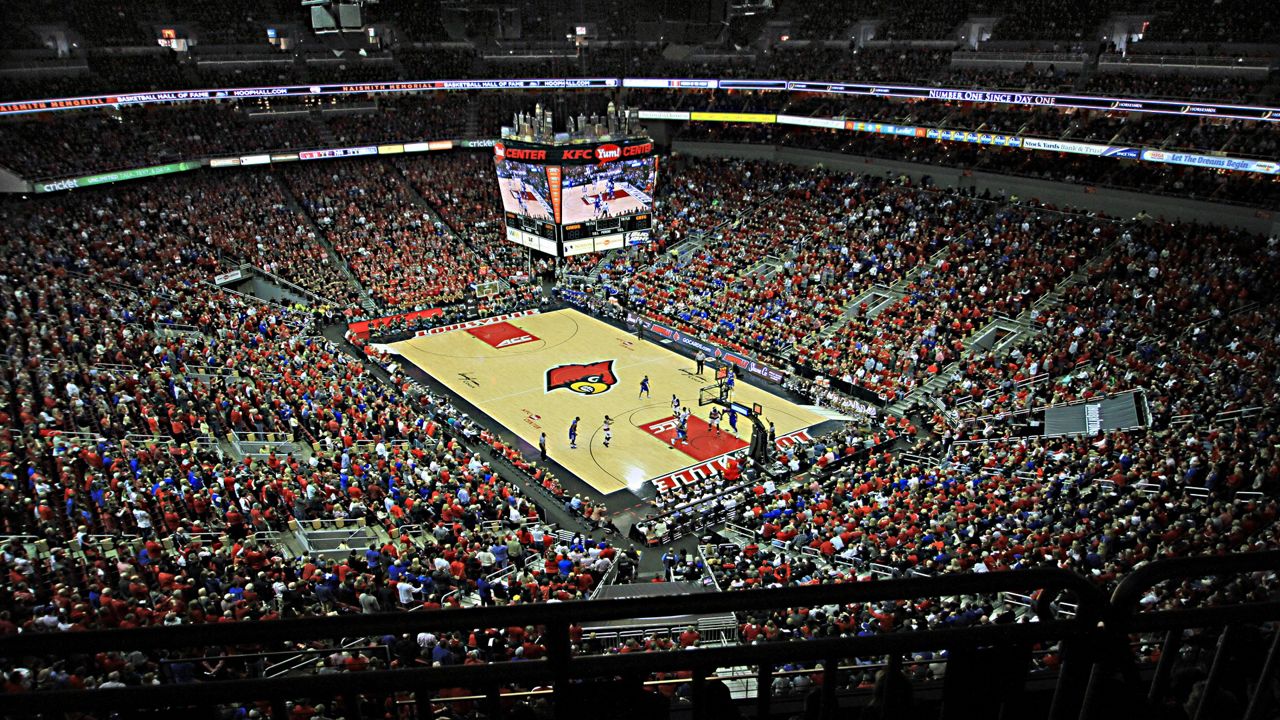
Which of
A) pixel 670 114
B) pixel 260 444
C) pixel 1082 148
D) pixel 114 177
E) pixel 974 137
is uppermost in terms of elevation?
pixel 670 114

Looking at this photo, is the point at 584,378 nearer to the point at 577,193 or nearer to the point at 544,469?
the point at 544,469

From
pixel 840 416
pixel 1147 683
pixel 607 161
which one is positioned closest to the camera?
pixel 1147 683

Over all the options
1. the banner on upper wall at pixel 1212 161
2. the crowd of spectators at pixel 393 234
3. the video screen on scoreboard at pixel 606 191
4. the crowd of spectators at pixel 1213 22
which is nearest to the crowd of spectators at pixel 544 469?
the crowd of spectators at pixel 393 234

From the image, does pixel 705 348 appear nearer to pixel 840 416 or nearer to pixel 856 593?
pixel 840 416

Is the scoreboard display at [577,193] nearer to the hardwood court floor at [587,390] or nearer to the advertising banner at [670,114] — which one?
the hardwood court floor at [587,390]

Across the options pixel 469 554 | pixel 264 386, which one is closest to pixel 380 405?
pixel 264 386

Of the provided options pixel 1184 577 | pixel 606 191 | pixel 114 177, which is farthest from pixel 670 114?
pixel 1184 577

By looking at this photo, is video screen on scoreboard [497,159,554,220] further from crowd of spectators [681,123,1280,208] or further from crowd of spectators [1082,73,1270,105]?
crowd of spectators [1082,73,1270,105]

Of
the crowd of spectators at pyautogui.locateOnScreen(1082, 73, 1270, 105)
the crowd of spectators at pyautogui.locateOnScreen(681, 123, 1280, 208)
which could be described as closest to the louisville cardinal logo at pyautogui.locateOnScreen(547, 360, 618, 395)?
the crowd of spectators at pyautogui.locateOnScreen(681, 123, 1280, 208)
